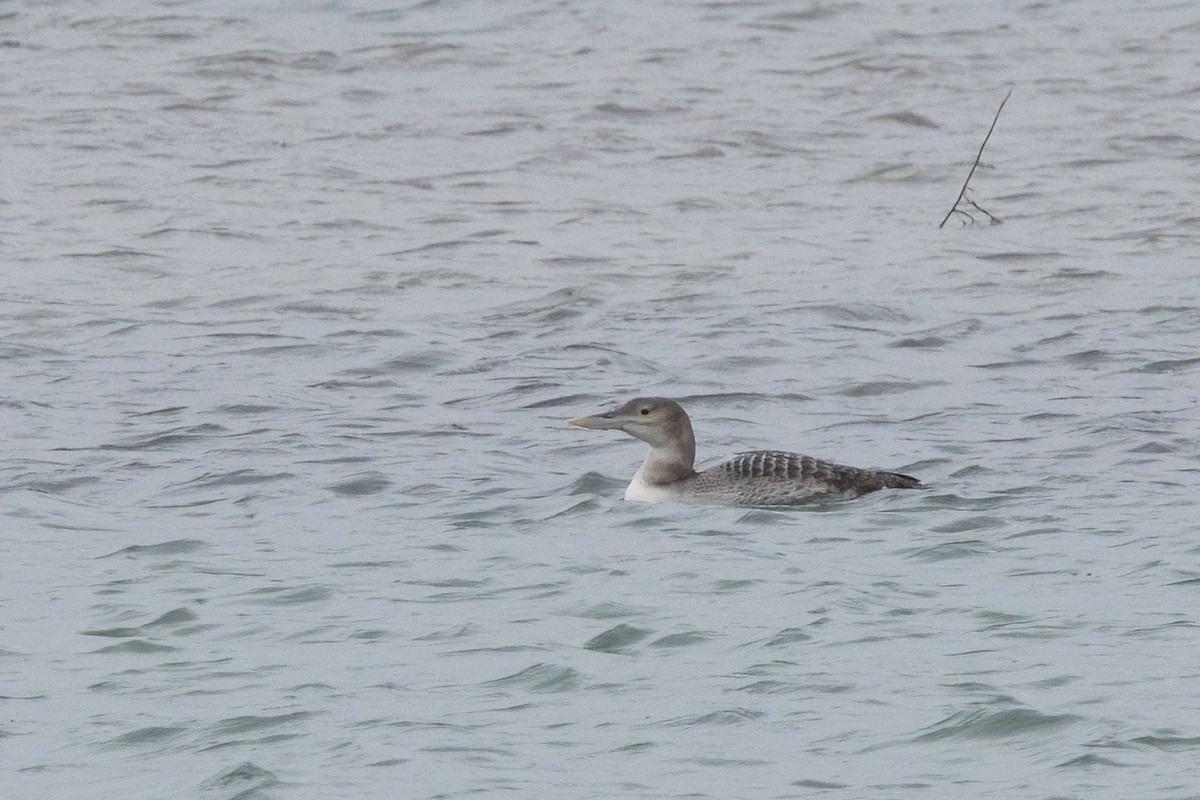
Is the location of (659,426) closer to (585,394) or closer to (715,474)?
(715,474)

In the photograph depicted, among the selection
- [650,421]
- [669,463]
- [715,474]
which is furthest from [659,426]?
[715,474]

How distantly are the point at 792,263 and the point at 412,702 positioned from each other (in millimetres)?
11060

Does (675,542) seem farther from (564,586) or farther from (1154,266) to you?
(1154,266)

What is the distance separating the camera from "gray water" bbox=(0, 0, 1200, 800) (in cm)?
811

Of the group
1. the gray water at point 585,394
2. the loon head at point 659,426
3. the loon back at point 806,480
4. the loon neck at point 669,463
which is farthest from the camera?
the loon head at point 659,426

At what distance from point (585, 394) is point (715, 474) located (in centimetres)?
254

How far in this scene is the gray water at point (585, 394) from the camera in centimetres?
811

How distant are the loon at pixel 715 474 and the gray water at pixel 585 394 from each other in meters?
0.16

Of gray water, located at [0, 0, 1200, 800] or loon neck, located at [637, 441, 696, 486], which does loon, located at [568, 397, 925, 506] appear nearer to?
loon neck, located at [637, 441, 696, 486]

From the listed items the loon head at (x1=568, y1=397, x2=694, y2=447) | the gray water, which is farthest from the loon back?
the loon head at (x1=568, y1=397, x2=694, y2=447)

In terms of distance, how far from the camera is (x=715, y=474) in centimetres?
1229

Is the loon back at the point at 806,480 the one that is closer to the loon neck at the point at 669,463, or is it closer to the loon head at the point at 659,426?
the loon neck at the point at 669,463

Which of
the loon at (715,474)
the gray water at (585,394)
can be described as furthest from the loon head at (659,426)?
the gray water at (585,394)

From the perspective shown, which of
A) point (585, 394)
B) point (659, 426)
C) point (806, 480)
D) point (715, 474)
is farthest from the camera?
point (585, 394)
